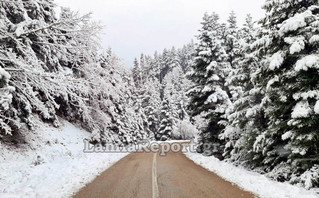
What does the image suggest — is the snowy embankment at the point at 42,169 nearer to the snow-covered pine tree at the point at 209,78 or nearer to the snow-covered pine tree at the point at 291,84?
the snow-covered pine tree at the point at 291,84

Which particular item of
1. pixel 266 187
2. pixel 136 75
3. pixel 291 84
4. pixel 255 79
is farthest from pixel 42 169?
pixel 136 75

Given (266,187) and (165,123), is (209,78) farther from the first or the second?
(165,123)

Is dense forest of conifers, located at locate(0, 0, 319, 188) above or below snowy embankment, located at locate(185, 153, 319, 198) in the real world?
above

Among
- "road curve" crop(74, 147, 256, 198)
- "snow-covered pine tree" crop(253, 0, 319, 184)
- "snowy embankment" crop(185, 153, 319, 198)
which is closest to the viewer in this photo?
"snowy embankment" crop(185, 153, 319, 198)

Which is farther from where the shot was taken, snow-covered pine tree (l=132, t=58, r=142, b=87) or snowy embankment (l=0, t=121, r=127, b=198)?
snow-covered pine tree (l=132, t=58, r=142, b=87)

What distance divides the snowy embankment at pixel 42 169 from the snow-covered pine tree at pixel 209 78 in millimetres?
9528

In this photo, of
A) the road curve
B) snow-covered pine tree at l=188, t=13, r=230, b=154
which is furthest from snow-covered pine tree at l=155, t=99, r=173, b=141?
the road curve

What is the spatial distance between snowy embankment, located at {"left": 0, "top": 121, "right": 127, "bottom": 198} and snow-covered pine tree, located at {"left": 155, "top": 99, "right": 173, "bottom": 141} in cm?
3651

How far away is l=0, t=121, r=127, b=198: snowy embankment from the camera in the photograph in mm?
8297

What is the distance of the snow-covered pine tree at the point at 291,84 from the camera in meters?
8.45

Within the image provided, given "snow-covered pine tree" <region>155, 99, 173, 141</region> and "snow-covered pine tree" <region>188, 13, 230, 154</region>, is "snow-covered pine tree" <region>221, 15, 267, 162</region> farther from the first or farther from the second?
"snow-covered pine tree" <region>155, 99, 173, 141</region>

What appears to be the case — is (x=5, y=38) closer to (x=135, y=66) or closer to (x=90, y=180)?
(x=90, y=180)

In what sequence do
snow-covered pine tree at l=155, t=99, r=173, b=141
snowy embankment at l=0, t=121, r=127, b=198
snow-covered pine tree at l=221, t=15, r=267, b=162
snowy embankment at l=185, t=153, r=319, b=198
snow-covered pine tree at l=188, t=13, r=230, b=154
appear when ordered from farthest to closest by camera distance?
1. snow-covered pine tree at l=155, t=99, r=173, b=141
2. snow-covered pine tree at l=188, t=13, r=230, b=154
3. snow-covered pine tree at l=221, t=15, r=267, b=162
4. snowy embankment at l=0, t=121, r=127, b=198
5. snowy embankment at l=185, t=153, r=319, b=198

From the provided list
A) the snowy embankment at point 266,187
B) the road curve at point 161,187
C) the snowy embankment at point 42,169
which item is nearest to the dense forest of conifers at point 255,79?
the snowy embankment at point 266,187
